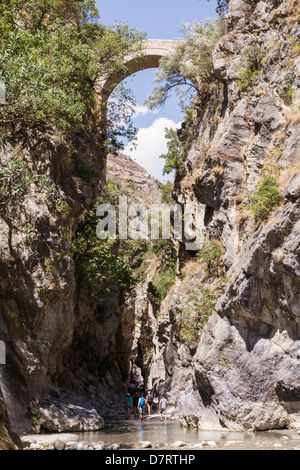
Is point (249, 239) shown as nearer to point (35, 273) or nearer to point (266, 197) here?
point (266, 197)

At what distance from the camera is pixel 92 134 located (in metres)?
26.5

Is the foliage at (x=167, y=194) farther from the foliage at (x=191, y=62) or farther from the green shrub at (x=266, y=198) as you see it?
the green shrub at (x=266, y=198)

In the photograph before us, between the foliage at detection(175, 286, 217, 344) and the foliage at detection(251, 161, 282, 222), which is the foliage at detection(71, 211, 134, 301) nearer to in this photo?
the foliage at detection(175, 286, 217, 344)

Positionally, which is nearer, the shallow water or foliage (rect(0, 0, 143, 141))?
the shallow water

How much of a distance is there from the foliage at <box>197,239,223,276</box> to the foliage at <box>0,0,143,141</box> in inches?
324

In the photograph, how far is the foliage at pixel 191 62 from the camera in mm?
27250

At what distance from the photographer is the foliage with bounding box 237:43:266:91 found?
68.5 ft

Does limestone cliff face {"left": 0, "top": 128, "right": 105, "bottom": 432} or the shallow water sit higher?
limestone cliff face {"left": 0, "top": 128, "right": 105, "bottom": 432}

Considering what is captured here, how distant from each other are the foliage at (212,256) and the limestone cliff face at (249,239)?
339 mm

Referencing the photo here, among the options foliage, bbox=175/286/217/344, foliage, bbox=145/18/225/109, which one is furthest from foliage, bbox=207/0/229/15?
foliage, bbox=175/286/217/344

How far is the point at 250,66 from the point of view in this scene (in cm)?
2130

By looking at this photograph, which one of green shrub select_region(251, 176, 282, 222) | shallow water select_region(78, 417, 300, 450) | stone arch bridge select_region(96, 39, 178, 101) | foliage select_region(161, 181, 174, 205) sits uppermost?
stone arch bridge select_region(96, 39, 178, 101)

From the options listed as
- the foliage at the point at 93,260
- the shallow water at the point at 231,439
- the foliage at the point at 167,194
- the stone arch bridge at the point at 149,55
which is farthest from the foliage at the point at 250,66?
the shallow water at the point at 231,439
